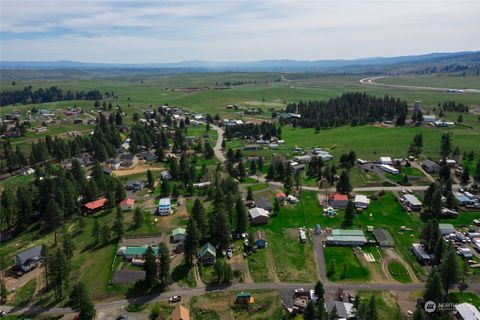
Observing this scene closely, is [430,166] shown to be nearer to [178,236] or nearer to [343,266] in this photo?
[343,266]

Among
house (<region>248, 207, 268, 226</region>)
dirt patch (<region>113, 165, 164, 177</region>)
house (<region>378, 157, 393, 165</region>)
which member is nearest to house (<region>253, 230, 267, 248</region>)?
house (<region>248, 207, 268, 226</region>)

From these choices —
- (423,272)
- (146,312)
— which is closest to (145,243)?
(146,312)

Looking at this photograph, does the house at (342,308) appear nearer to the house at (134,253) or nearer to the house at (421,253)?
the house at (421,253)

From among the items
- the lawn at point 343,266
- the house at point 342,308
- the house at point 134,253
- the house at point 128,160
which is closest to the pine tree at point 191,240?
the house at point 134,253

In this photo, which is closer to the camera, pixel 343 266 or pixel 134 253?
pixel 343 266

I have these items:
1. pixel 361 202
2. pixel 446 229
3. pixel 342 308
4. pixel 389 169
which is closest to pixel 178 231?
pixel 342 308

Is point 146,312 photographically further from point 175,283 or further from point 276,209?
point 276,209
